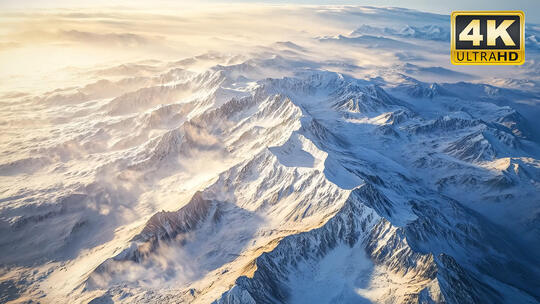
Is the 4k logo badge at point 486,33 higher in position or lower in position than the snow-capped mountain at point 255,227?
higher

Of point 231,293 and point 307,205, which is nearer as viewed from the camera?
point 231,293

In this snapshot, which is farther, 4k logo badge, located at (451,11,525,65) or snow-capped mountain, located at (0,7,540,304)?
snow-capped mountain, located at (0,7,540,304)

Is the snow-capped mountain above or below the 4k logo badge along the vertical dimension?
below

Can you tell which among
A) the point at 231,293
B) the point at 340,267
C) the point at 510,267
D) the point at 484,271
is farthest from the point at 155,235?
the point at 510,267

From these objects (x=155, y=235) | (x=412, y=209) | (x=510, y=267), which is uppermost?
(x=155, y=235)

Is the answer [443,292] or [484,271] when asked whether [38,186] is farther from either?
[484,271]

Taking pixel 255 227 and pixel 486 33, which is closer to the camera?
pixel 486 33

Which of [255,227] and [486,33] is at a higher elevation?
[486,33]

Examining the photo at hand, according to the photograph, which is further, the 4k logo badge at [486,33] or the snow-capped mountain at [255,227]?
the snow-capped mountain at [255,227]
